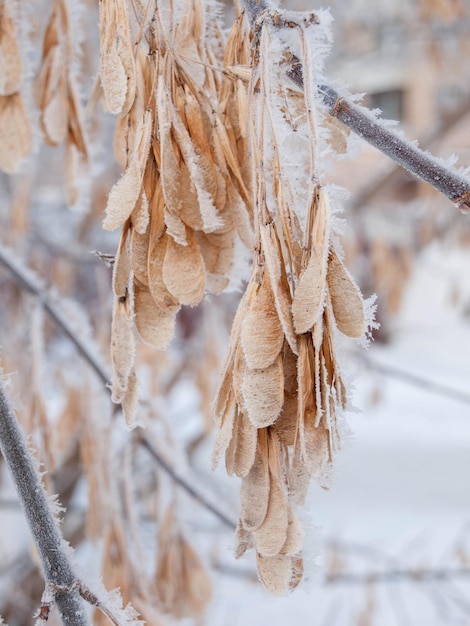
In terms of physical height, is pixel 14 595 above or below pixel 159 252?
below

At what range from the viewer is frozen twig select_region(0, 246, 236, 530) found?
49 centimetres

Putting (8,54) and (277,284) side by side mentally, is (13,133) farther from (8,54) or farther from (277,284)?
(277,284)

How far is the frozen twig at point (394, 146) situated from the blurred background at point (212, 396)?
3 cm

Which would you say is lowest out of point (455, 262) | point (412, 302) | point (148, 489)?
point (148, 489)

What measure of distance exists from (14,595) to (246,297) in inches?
44.5

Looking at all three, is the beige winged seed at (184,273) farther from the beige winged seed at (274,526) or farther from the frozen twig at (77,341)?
the frozen twig at (77,341)

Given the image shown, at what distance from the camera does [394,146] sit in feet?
0.72

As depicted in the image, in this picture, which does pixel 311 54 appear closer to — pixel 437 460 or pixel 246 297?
pixel 246 297

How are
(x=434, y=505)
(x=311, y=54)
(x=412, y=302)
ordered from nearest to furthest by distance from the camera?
(x=311, y=54) → (x=434, y=505) → (x=412, y=302)

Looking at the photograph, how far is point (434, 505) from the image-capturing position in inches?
104

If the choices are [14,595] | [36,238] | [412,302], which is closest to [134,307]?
[14,595]

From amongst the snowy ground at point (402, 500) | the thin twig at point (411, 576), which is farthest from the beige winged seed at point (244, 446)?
the snowy ground at point (402, 500)

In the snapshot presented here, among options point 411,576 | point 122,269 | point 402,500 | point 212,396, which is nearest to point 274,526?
point 122,269

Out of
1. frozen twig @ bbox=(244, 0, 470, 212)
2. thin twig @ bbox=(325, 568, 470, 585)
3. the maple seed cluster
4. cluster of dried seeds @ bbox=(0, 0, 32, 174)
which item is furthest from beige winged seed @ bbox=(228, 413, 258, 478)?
thin twig @ bbox=(325, 568, 470, 585)
